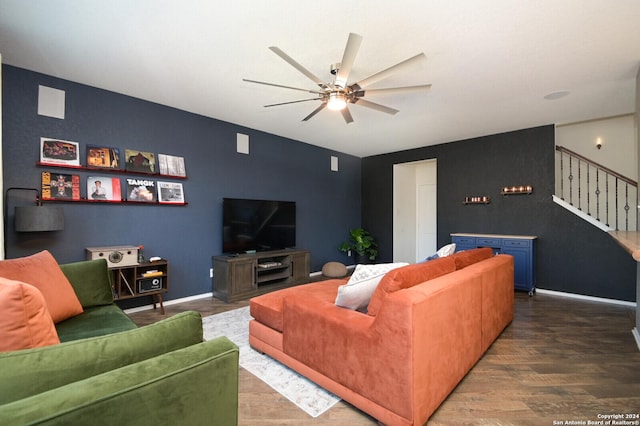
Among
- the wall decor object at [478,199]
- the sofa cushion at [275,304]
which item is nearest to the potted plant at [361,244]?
the wall decor object at [478,199]

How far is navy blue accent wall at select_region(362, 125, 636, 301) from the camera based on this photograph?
13.7ft

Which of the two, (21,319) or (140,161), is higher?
(140,161)

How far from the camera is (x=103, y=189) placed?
11.1 ft

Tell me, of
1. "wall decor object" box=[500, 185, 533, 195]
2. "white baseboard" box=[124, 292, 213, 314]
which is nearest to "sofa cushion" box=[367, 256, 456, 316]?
"white baseboard" box=[124, 292, 213, 314]

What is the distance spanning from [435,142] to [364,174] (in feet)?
6.00

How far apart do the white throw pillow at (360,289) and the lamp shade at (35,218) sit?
279cm

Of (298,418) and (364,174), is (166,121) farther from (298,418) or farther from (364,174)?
(364,174)

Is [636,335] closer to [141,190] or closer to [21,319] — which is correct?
[21,319]

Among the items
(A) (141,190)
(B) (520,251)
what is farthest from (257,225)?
(B) (520,251)

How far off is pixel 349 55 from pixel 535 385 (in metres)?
2.67

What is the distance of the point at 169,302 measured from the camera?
153 inches

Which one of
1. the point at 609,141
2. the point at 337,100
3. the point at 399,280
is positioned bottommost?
the point at 399,280

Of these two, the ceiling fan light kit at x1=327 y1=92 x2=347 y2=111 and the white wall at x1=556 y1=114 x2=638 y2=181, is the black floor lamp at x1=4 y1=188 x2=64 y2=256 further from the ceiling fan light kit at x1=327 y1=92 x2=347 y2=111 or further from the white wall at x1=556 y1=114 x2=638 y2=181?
the white wall at x1=556 y1=114 x2=638 y2=181

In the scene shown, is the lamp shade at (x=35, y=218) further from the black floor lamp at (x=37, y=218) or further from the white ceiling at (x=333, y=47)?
the white ceiling at (x=333, y=47)
